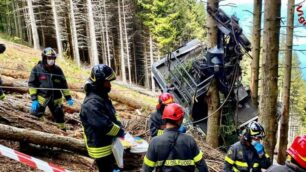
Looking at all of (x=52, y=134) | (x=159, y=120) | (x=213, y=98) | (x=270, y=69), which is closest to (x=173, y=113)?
(x=52, y=134)

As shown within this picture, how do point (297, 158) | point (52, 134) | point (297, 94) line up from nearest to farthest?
point (297, 158) < point (52, 134) < point (297, 94)

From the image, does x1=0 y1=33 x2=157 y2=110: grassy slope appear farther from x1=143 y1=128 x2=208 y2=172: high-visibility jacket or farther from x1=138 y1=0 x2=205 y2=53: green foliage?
x1=138 y1=0 x2=205 y2=53: green foliage

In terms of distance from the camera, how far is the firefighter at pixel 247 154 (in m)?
5.05

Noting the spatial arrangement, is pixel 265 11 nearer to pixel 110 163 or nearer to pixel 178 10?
pixel 110 163

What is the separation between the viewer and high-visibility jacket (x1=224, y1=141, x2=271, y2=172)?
16.5ft

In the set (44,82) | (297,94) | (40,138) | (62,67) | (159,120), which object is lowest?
(297,94)

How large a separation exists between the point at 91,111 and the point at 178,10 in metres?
33.6

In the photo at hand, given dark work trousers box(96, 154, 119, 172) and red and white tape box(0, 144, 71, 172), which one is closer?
red and white tape box(0, 144, 71, 172)

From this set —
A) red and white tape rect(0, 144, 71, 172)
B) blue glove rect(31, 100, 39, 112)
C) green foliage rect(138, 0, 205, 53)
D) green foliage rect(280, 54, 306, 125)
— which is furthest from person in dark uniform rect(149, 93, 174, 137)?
green foliage rect(280, 54, 306, 125)

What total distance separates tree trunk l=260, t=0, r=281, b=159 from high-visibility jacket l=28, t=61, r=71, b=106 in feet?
13.1

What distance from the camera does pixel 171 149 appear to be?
3736 mm

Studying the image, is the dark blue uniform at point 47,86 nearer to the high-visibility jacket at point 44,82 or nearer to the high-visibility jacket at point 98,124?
the high-visibility jacket at point 44,82

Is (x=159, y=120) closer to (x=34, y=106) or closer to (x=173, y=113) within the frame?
(x=34, y=106)

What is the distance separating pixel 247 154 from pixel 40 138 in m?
3.14
